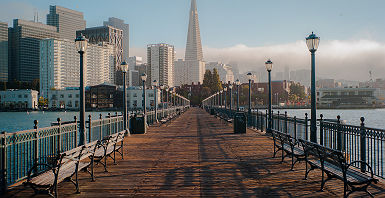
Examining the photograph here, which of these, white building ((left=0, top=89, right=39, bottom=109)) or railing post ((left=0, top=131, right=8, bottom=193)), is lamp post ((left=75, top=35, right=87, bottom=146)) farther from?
white building ((left=0, top=89, right=39, bottom=109))

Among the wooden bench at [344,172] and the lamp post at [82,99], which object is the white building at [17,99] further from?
the wooden bench at [344,172]

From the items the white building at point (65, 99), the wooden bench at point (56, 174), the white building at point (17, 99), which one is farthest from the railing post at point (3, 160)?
the white building at point (17, 99)

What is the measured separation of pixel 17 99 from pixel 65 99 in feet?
77.5

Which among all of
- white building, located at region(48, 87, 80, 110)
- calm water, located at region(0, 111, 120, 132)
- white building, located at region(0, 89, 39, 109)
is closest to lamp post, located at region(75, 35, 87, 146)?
calm water, located at region(0, 111, 120, 132)

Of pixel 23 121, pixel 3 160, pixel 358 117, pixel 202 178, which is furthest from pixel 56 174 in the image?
pixel 358 117

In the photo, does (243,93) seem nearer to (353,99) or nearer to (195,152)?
(353,99)

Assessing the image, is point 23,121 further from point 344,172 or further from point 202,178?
point 344,172

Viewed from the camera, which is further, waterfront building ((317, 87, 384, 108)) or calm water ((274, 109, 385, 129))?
waterfront building ((317, 87, 384, 108))

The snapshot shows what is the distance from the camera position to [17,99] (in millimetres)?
158250

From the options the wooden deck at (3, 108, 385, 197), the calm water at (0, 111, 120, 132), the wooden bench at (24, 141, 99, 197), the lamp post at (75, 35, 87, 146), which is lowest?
the calm water at (0, 111, 120, 132)

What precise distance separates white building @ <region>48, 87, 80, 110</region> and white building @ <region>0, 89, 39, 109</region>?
9.45m

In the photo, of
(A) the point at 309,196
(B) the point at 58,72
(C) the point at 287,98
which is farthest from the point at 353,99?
(A) the point at 309,196

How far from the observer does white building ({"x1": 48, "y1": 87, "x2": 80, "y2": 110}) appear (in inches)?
6220

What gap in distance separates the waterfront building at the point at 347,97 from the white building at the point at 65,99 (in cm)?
12780
